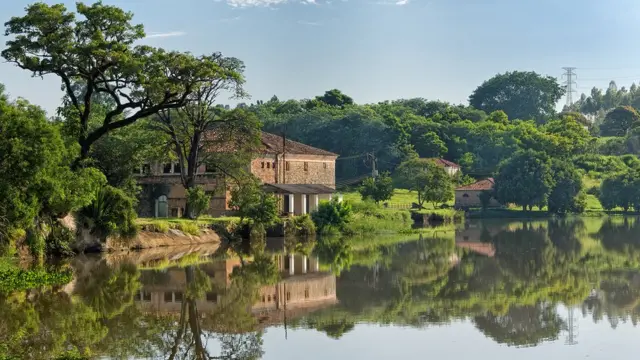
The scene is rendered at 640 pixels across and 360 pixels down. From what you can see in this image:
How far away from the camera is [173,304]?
22.5m

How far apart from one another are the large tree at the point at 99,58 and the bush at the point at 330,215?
16444mm

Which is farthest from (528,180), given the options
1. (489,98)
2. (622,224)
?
(489,98)

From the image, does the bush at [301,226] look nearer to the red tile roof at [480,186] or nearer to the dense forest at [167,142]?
the dense forest at [167,142]

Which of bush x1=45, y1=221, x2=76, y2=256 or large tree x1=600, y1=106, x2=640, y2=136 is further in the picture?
large tree x1=600, y1=106, x2=640, y2=136

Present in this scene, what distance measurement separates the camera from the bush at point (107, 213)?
37.1m

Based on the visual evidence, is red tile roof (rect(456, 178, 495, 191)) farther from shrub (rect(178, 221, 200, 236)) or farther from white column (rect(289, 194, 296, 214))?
shrub (rect(178, 221, 200, 236))

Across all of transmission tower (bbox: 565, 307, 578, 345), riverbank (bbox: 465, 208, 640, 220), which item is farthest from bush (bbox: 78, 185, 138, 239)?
riverbank (bbox: 465, 208, 640, 220)

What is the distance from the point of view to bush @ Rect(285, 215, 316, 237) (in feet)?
168

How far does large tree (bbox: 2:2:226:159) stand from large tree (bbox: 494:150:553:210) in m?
47.4

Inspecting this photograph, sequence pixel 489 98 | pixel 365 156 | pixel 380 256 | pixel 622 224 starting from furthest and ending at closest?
pixel 489 98 → pixel 365 156 → pixel 622 224 → pixel 380 256

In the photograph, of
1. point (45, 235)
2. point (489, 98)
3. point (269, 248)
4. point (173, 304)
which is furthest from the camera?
point (489, 98)

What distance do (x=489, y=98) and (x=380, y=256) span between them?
116548mm

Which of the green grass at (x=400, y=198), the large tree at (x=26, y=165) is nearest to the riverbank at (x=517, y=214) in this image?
the green grass at (x=400, y=198)

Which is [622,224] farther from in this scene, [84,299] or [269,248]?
[84,299]
